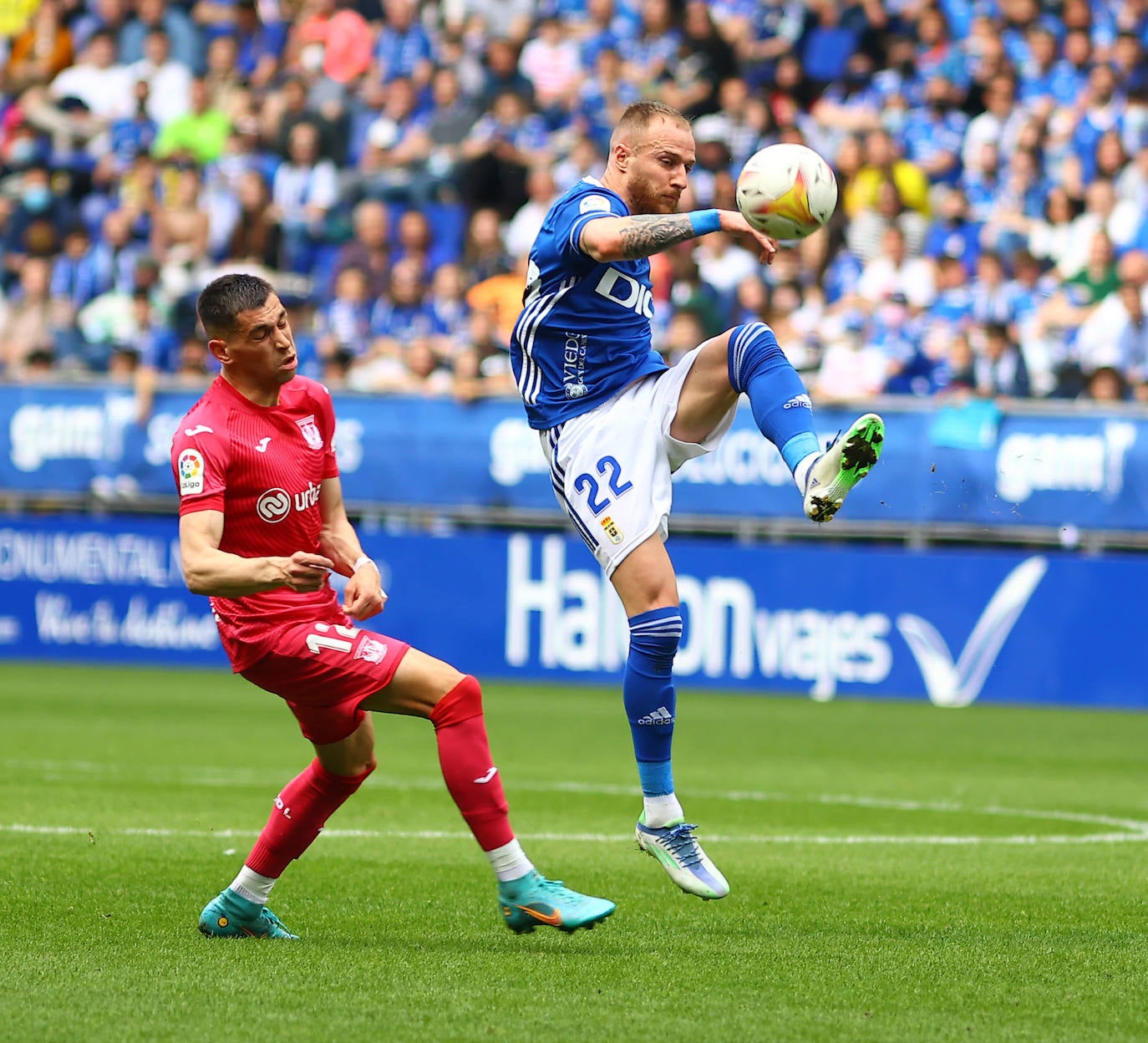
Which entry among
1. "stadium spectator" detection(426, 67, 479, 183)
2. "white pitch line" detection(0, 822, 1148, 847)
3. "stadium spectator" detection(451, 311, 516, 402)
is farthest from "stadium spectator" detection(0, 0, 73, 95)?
"white pitch line" detection(0, 822, 1148, 847)

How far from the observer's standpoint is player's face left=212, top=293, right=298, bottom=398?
5859mm

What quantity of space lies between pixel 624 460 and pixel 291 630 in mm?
1380

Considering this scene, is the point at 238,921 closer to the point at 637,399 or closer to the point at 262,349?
the point at 262,349

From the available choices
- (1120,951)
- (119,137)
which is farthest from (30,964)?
(119,137)

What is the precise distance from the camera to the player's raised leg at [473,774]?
580 centimetres

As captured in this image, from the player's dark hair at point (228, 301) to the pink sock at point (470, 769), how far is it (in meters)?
1.32

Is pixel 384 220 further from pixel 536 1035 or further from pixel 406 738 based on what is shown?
pixel 536 1035

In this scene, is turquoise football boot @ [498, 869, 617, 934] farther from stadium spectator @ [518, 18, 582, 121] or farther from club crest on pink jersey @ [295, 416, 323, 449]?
stadium spectator @ [518, 18, 582, 121]

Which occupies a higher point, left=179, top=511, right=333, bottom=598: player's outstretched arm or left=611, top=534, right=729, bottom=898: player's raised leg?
left=179, top=511, right=333, bottom=598: player's outstretched arm

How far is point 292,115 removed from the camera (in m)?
21.3

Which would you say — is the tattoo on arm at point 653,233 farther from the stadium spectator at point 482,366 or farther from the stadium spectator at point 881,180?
the stadium spectator at point 881,180

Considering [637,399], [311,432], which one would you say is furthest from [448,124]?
[311,432]

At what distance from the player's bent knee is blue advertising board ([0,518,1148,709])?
34.3 ft

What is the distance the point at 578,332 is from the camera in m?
6.65
